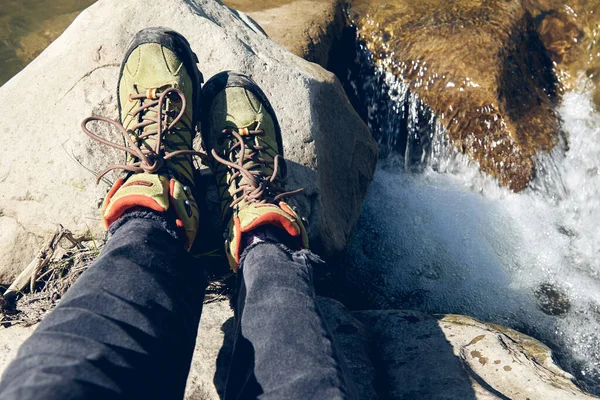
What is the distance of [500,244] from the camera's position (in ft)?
14.3

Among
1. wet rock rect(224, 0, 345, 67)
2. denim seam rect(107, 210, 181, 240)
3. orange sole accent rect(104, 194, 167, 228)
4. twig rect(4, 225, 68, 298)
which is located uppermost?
wet rock rect(224, 0, 345, 67)

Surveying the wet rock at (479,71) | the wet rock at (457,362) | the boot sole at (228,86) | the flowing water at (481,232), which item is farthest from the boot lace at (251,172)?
the wet rock at (479,71)

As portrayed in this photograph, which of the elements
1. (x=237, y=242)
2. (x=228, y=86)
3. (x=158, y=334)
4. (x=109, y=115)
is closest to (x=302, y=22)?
(x=228, y=86)

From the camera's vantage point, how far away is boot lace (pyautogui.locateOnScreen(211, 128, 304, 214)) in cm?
256

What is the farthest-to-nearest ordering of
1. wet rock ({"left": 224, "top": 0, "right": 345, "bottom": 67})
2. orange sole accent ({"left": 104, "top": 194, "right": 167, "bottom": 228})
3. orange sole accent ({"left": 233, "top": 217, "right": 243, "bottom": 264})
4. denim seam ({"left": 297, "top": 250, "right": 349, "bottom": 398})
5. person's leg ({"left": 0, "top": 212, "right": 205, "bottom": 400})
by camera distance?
wet rock ({"left": 224, "top": 0, "right": 345, "bottom": 67}) < orange sole accent ({"left": 233, "top": 217, "right": 243, "bottom": 264}) < orange sole accent ({"left": 104, "top": 194, "right": 167, "bottom": 228}) < denim seam ({"left": 297, "top": 250, "right": 349, "bottom": 398}) < person's leg ({"left": 0, "top": 212, "right": 205, "bottom": 400})

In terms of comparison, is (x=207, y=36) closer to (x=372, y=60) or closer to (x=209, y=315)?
(x=209, y=315)

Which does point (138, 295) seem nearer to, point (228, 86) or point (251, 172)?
point (251, 172)

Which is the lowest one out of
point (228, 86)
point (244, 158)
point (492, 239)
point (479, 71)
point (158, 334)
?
point (492, 239)

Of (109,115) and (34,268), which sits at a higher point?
(109,115)

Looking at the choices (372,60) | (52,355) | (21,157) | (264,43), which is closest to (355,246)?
(264,43)

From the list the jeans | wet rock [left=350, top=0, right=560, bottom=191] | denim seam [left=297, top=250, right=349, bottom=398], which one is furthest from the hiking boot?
wet rock [left=350, top=0, right=560, bottom=191]

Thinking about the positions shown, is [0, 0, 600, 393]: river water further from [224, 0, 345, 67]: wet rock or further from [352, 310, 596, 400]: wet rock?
[352, 310, 596, 400]: wet rock

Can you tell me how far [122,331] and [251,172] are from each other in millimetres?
1231

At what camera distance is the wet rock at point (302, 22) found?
4.75 m
